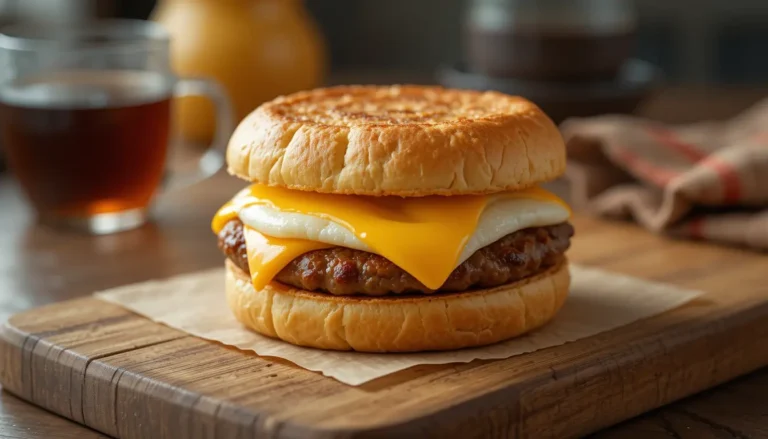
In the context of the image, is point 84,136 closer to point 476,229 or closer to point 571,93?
point 476,229

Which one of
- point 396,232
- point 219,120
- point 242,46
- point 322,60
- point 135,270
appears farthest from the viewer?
point 322,60

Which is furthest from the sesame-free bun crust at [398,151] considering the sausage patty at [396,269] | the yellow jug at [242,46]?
the yellow jug at [242,46]

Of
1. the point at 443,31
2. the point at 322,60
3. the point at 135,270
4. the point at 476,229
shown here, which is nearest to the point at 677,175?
the point at 476,229

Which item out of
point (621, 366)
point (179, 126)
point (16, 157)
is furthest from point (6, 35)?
point (621, 366)

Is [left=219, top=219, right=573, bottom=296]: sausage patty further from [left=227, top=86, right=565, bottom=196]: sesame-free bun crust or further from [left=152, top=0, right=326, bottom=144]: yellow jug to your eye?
[left=152, top=0, right=326, bottom=144]: yellow jug

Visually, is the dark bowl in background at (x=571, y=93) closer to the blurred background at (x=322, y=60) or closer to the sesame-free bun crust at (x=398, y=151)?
the blurred background at (x=322, y=60)
